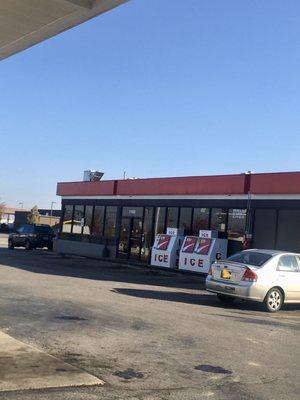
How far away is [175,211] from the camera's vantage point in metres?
27.6

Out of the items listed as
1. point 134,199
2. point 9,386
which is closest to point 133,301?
point 9,386

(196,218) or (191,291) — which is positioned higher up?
(196,218)

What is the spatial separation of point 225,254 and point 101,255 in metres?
9.98

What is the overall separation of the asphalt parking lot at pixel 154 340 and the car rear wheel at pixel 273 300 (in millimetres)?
205

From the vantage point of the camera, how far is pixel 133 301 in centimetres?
1361

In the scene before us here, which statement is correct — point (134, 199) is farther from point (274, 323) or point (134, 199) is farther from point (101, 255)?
point (274, 323)

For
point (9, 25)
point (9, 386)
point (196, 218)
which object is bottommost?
point (9, 386)

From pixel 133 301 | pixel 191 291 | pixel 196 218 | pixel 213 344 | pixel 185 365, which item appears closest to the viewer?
pixel 185 365

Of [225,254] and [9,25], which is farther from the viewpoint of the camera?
[225,254]

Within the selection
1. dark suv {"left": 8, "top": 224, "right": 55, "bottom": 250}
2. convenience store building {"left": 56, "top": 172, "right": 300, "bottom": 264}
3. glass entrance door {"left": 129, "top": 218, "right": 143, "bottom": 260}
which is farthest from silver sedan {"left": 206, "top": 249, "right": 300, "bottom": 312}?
dark suv {"left": 8, "top": 224, "right": 55, "bottom": 250}

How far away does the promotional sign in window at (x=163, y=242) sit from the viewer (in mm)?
25484

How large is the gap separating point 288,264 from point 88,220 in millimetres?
20680

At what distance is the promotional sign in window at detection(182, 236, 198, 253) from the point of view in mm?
23859

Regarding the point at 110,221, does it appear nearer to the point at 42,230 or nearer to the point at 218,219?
the point at 42,230
